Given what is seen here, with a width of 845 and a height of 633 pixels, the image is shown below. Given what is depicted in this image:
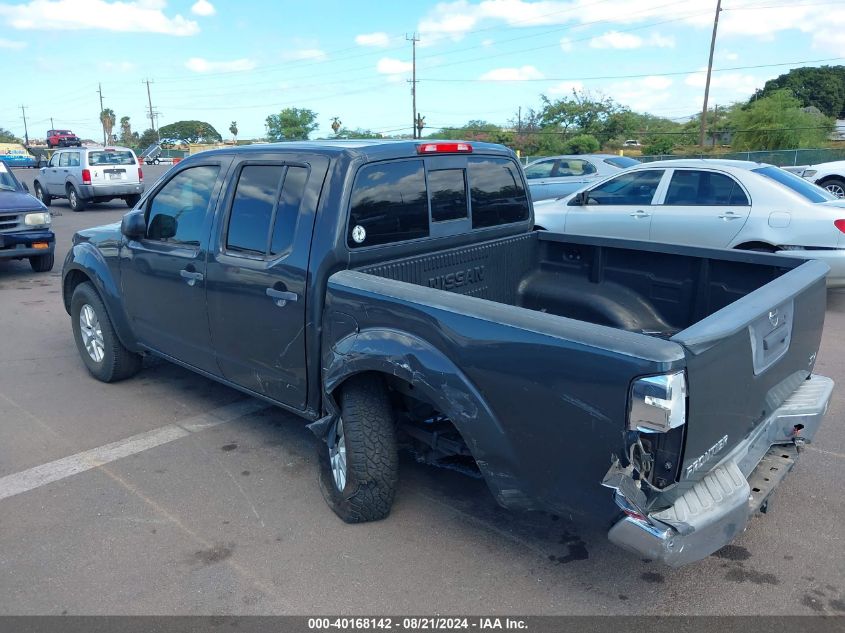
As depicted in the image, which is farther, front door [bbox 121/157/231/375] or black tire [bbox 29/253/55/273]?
black tire [bbox 29/253/55/273]

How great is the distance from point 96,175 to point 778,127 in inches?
1469

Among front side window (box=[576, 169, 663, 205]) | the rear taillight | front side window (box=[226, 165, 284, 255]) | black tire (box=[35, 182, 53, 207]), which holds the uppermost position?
the rear taillight

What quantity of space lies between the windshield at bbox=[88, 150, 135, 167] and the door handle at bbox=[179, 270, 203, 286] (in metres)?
16.3

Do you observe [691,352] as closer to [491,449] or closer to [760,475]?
[491,449]

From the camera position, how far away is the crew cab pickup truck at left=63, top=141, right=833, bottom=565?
2.44 metres

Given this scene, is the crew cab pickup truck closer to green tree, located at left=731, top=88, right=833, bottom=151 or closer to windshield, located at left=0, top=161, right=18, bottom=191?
windshield, located at left=0, top=161, right=18, bottom=191

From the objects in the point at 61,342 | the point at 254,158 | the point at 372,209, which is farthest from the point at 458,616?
the point at 61,342

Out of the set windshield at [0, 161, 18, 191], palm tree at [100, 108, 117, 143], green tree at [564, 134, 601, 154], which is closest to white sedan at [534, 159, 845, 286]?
windshield at [0, 161, 18, 191]

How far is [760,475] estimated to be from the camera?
3055mm

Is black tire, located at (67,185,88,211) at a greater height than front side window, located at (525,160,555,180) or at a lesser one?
lesser

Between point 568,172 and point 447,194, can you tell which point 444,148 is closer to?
point 447,194

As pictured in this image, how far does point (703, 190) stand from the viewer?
7.84 m

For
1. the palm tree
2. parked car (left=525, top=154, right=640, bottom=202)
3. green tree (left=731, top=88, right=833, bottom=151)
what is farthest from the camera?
the palm tree

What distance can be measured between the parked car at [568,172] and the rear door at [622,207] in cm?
503
